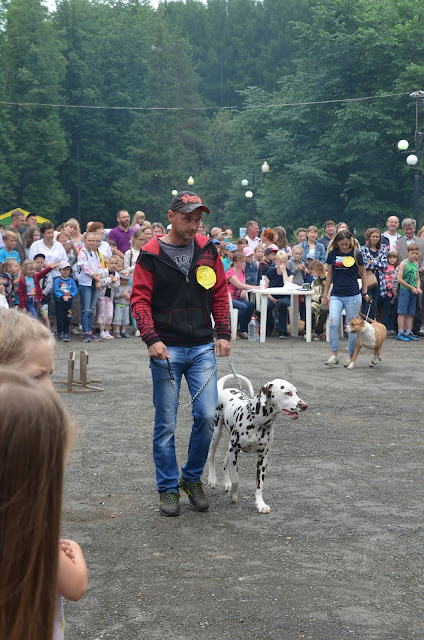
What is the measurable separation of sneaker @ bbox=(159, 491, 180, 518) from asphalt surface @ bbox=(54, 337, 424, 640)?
0.06m

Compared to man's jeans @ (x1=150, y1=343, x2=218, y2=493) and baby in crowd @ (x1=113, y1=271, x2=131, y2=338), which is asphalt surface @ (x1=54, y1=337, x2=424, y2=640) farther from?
baby in crowd @ (x1=113, y1=271, x2=131, y2=338)

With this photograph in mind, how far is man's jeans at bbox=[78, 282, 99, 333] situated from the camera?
15648 millimetres

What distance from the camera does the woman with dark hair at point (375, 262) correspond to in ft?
54.5

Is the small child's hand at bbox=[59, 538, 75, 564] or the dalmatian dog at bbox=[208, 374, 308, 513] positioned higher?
the small child's hand at bbox=[59, 538, 75, 564]

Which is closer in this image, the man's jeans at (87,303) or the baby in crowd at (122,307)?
the man's jeans at (87,303)

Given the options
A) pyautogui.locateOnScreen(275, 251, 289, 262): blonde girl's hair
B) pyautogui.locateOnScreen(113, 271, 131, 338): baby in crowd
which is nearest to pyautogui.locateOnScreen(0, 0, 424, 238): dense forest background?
pyautogui.locateOnScreen(275, 251, 289, 262): blonde girl's hair

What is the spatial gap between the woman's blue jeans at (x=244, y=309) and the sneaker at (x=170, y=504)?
1070 centimetres

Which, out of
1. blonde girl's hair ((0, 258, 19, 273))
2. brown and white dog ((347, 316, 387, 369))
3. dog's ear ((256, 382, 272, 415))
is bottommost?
brown and white dog ((347, 316, 387, 369))

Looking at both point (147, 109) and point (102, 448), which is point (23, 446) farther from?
point (147, 109)

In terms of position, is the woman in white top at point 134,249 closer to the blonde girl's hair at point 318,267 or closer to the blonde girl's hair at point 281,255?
the blonde girl's hair at point 281,255

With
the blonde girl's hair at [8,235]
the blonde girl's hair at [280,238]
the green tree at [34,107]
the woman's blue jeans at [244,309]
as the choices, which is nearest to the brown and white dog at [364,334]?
the woman's blue jeans at [244,309]

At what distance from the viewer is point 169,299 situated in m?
6.21

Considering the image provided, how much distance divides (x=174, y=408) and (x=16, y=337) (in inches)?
145

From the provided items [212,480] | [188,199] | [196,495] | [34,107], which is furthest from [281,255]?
[34,107]
